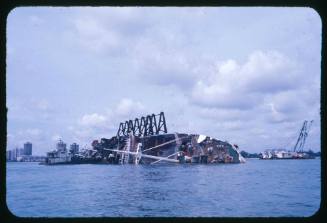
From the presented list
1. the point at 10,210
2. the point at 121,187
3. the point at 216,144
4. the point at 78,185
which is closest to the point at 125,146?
the point at 216,144

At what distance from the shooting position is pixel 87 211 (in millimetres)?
22500

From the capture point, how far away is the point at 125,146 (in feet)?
223

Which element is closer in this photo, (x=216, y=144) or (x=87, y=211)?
(x=87, y=211)

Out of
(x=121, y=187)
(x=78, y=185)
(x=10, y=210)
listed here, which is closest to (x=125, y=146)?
(x=78, y=185)
